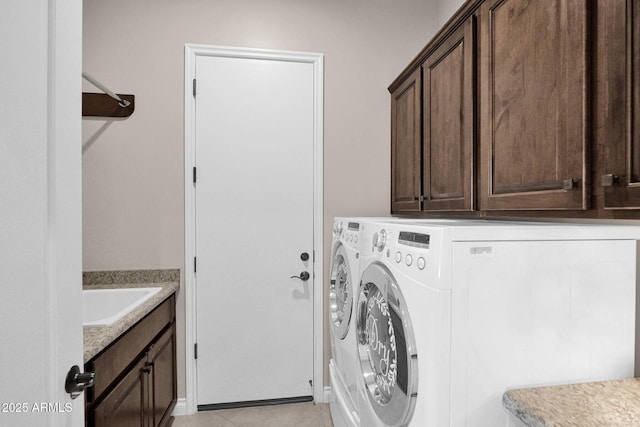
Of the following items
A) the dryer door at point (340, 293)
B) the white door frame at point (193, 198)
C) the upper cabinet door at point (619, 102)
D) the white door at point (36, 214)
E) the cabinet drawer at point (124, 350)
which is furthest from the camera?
the white door frame at point (193, 198)

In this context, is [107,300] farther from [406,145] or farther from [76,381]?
[406,145]

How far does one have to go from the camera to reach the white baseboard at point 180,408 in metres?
2.27

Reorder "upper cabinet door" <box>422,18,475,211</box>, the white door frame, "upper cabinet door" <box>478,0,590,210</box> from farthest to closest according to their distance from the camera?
the white door frame
"upper cabinet door" <box>422,18,475,211</box>
"upper cabinet door" <box>478,0,590,210</box>

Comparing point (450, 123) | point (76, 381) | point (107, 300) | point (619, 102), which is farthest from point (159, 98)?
point (619, 102)

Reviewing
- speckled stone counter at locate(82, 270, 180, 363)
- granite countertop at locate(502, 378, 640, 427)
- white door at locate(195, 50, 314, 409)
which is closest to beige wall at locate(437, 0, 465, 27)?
white door at locate(195, 50, 314, 409)

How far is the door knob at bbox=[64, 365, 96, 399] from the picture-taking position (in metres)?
0.73

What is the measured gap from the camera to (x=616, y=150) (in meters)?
0.88

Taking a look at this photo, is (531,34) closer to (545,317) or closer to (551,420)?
(545,317)

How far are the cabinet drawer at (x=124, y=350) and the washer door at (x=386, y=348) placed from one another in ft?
3.17

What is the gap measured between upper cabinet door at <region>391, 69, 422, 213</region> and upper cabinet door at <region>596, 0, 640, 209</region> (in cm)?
113

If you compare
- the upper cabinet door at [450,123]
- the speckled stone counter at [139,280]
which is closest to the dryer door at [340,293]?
the upper cabinet door at [450,123]

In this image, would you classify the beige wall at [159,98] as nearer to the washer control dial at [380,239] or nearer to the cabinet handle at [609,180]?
the washer control dial at [380,239]

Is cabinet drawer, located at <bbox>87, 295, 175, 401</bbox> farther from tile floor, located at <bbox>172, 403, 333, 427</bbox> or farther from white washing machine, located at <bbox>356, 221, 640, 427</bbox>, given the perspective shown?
white washing machine, located at <bbox>356, 221, 640, 427</bbox>

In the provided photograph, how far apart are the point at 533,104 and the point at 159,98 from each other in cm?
212
